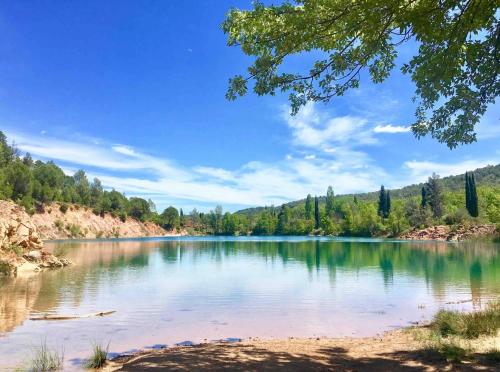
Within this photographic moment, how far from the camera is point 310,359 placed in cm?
1034

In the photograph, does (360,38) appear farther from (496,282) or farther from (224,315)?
(496,282)

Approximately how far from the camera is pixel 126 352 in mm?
13664

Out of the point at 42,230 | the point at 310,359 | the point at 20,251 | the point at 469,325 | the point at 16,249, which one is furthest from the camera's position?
the point at 42,230

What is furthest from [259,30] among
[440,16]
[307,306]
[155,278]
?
[155,278]

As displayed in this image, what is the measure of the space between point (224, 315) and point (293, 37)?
14723mm

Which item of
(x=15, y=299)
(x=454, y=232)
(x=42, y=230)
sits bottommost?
(x=15, y=299)

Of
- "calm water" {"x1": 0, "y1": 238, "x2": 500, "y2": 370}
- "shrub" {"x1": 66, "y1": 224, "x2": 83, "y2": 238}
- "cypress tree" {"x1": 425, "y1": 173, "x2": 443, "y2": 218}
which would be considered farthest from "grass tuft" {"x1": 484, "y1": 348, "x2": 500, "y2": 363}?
"shrub" {"x1": 66, "y1": 224, "x2": 83, "y2": 238}

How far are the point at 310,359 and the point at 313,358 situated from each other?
0.45ft

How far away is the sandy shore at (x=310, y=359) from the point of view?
9.05 meters

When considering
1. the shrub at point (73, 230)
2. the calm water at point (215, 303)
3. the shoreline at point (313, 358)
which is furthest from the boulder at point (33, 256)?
the shrub at point (73, 230)

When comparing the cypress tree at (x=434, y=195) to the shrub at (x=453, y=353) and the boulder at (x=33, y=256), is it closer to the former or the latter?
the boulder at (x=33, y=256)

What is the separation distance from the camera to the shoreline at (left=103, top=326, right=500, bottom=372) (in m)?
9.09

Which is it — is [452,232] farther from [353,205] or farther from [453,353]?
[453,353]

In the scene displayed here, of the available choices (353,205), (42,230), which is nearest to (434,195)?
(353,205)
